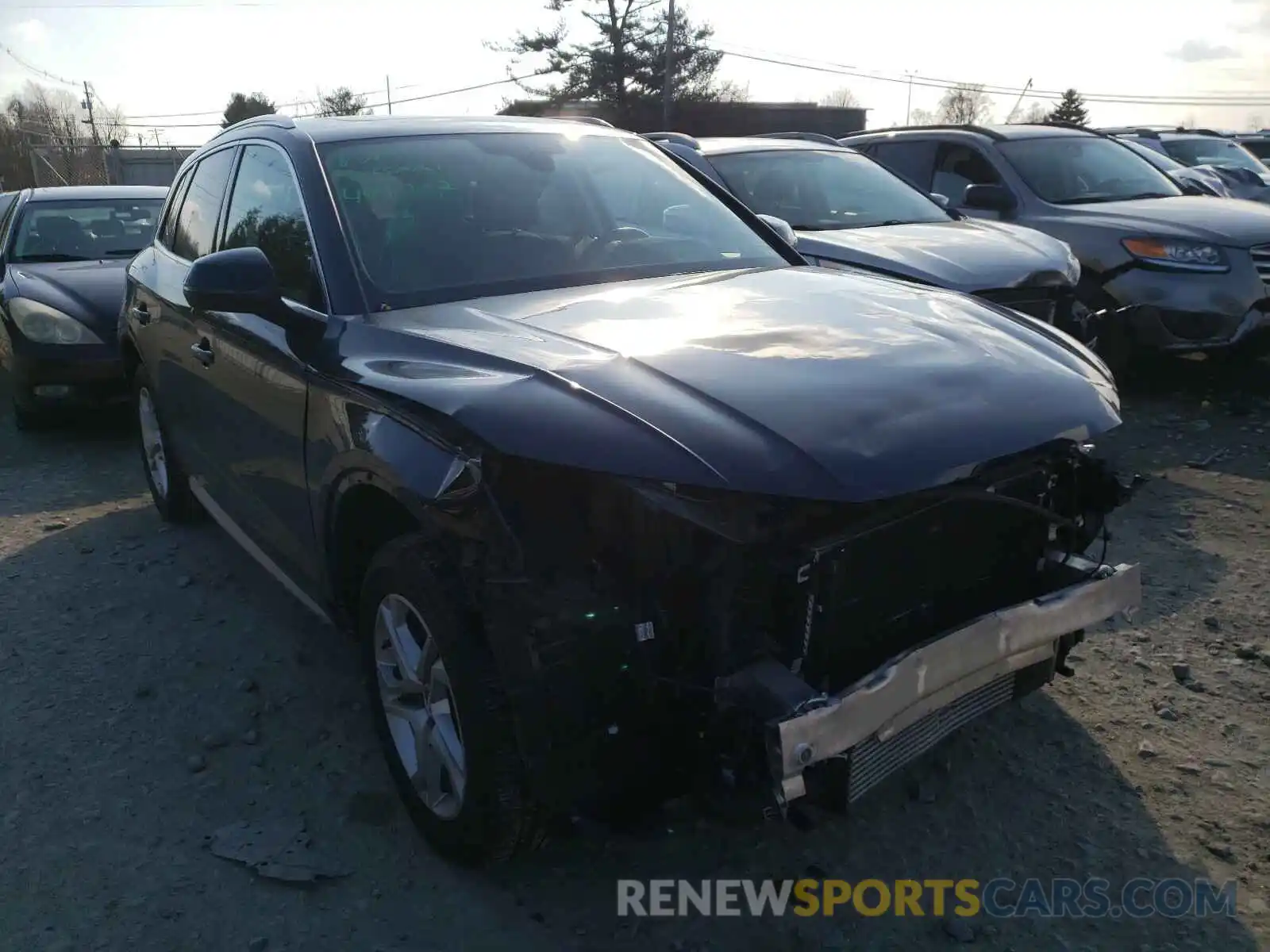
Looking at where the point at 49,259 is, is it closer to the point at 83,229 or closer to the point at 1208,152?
the point at 83,229

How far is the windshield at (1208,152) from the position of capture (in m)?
15.0

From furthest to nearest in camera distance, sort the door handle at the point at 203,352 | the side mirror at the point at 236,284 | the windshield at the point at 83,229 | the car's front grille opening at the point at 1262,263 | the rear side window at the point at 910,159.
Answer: the rear side window at the point at 910,159 < the windshield at the point at 83,229 < the car's front grille opening at the point at 1262,263 < the door handle at the point at 203,352 < the side mirror at the point at 236,284

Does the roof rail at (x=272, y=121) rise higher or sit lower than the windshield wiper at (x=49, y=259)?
higher

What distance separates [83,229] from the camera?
8.20 m

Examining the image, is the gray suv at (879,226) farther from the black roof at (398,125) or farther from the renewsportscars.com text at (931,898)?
the renewsportscars.com text at (931,898)

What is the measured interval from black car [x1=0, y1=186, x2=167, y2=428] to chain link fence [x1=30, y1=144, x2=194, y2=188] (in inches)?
784

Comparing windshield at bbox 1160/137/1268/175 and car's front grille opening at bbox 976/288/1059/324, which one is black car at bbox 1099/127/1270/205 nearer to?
windshield at bbox 1160/137/1268/175

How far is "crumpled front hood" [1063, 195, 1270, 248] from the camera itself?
6711 millimetres

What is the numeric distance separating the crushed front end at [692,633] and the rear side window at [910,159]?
270 inches

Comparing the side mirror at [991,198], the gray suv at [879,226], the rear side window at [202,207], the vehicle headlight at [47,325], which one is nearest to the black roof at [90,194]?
the vehicle headlight at [47,325]

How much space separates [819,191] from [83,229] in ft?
18.7

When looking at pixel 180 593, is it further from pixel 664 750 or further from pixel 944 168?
pixel 944 168

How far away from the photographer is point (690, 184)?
401 cm

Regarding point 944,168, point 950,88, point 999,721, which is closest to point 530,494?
point 999,721
